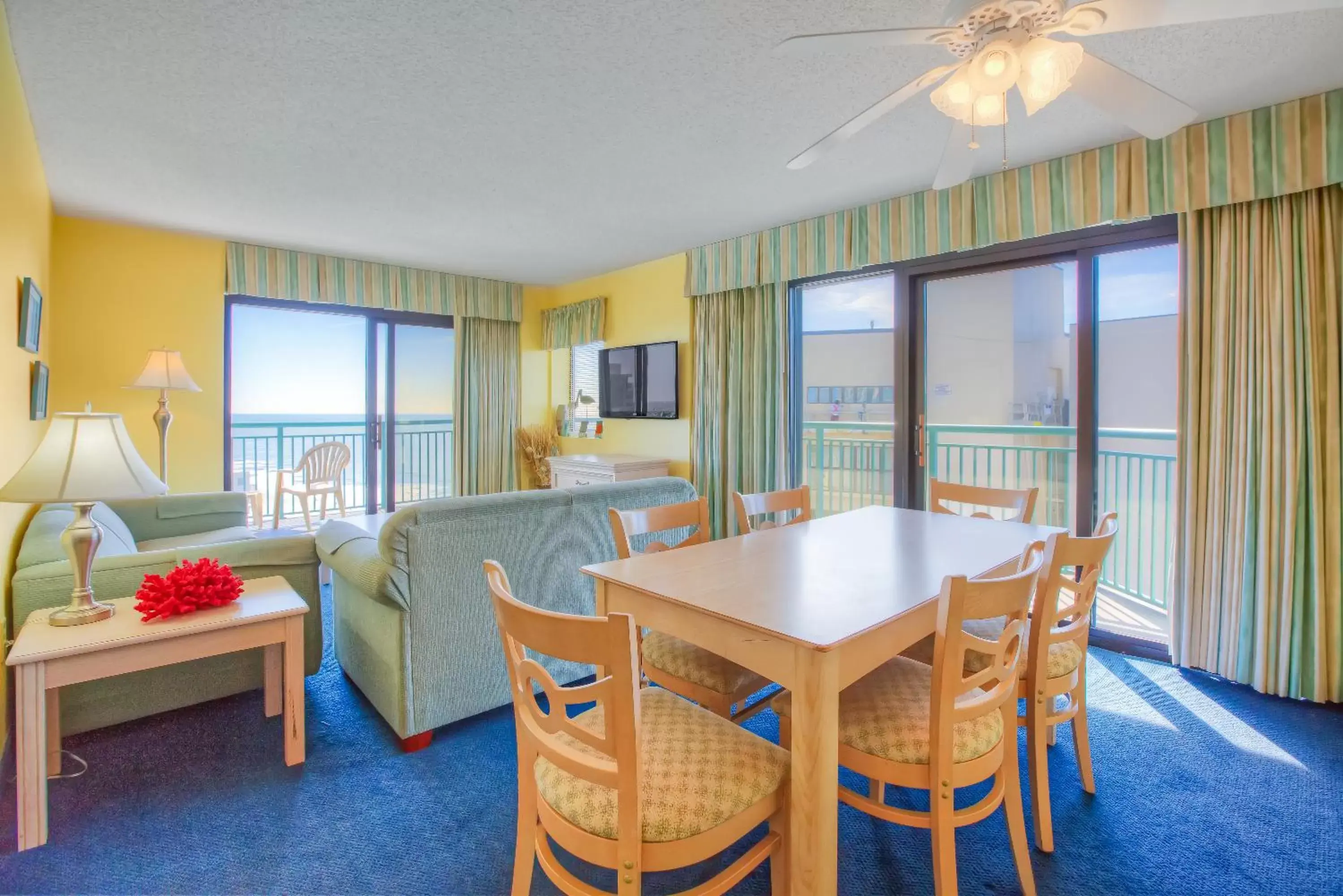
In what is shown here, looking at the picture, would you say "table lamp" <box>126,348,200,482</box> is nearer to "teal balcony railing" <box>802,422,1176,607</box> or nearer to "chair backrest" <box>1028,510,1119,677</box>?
"teal balcony railing" <box>802,422,1176,607</box>

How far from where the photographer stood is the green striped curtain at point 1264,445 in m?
2.36

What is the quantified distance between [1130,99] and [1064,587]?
131 centimetres

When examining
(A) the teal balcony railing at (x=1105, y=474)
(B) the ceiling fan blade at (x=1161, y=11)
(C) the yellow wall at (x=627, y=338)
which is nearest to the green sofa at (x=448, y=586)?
(A) the teal balcony railing at (x=1105, y=474)

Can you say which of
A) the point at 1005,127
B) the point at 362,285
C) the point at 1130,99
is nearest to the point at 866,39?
the point at 1130,99

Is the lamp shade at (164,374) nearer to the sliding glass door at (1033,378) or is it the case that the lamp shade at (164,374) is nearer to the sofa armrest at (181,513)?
the sofa armrest at (181,513)

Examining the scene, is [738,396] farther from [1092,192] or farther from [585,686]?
[585,686]

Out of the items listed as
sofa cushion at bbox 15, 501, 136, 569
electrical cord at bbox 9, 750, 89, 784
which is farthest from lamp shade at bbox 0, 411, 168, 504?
electrical cord at bbox 9, 750, 89, 784

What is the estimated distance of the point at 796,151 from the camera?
2838 mm

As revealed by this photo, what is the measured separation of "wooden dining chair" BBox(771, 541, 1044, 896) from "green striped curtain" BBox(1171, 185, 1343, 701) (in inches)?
74.0

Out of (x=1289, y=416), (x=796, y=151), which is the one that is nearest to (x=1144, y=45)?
(x=796, y=151)

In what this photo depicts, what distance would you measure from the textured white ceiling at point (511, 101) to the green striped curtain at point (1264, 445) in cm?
58

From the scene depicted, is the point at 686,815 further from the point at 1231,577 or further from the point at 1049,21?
the point at 1231,577

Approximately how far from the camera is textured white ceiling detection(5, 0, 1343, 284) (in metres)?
1.90

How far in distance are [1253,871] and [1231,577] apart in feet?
4.72
